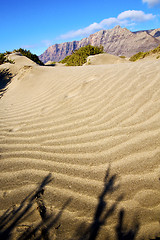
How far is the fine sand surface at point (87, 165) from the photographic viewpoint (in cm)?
106

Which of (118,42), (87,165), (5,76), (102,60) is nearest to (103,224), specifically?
(87,165)

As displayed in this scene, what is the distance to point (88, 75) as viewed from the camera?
3.33 meters

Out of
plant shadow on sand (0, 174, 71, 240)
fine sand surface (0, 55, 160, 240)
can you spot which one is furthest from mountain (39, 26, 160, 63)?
plant shadow on sand (0, 174, 71, 240)

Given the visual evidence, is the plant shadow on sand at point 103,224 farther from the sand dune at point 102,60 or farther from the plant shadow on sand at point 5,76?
the sand dune at point 102,60

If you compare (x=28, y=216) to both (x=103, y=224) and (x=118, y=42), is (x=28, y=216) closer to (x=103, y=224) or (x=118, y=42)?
(x=103, y=224)

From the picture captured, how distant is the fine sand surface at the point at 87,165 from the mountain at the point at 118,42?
1320 cm

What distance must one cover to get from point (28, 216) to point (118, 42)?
298ft

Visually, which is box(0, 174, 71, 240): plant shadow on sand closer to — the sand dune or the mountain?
the sand dune

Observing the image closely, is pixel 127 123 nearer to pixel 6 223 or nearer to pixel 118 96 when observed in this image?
pixel 118 96

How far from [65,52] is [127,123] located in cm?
16957

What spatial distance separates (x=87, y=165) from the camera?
148 cm

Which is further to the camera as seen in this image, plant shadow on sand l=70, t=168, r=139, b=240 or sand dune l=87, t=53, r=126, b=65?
sand dune l=87, t=53, r=126, b=65

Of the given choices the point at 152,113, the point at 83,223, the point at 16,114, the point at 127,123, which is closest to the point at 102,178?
the point at 83,223

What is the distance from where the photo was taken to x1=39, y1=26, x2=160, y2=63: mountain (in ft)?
183
